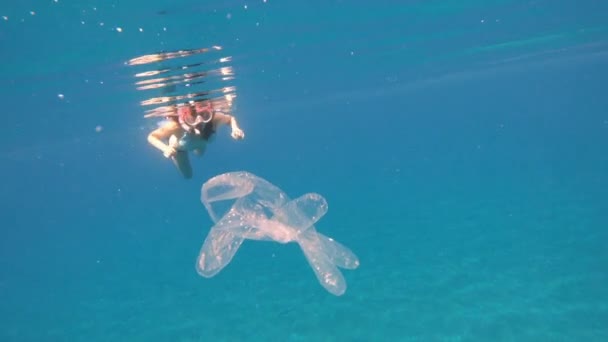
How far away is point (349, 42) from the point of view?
16.9 meters

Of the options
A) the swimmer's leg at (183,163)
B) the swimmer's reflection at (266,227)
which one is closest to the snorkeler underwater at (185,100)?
the swimmer's leg at (183,163)

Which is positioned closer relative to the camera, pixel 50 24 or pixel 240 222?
pixel 240 222

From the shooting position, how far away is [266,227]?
532 centimetres

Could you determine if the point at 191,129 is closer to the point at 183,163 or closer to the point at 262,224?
the point at 183,163

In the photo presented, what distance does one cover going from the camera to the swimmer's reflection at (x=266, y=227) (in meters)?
5.23

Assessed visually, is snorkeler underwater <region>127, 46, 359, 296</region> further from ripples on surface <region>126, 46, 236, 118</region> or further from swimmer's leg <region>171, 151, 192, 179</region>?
ripples on surface <region>126, 46, 236, 118</region>

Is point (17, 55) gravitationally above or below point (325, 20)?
below

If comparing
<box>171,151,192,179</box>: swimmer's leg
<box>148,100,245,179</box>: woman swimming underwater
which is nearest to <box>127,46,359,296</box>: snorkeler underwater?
<box>148,100,245,179</box>: woman swimming underwater

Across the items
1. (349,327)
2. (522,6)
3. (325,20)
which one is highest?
(522,6)

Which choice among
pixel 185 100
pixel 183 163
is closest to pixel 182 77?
pixel 185 100

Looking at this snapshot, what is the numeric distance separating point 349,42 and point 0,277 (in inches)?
840

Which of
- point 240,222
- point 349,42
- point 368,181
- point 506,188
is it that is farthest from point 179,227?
point 240,222

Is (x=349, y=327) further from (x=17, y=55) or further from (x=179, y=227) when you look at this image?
(x=179, y=227)

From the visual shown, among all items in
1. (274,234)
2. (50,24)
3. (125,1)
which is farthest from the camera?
(50,24)
